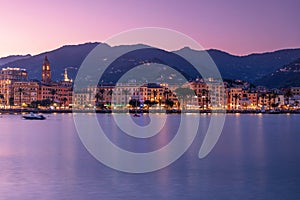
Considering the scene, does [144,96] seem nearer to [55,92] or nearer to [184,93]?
[184,93]

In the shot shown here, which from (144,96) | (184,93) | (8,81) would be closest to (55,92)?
(8,81)

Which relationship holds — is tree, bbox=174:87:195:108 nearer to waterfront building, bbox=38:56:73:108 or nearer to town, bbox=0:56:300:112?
town, bbox=0:56:300:112

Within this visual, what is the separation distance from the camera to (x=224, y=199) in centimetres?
1892

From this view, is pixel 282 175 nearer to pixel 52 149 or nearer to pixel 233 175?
pixel 233 175

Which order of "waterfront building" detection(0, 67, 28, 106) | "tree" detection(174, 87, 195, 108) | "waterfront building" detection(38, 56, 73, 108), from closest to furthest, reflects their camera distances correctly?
"tree" detection(174, 87, 195, 108) < "waterfront building" detection(38, 56, 73, 108) < "waterfront building" detection(0, 67, 28, 106)

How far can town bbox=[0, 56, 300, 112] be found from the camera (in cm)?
16288

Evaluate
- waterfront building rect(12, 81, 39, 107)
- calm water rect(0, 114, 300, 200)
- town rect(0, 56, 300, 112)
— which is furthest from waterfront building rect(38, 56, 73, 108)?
calm water rect(0, 114, 300, 200)

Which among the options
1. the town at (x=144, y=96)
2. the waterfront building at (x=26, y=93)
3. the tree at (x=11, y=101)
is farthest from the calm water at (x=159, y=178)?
the waterfront building at (x=26, y=93)

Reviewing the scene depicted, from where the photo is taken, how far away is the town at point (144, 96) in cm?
16288

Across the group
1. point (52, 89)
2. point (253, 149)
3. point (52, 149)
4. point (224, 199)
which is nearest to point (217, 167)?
point (224, 199)

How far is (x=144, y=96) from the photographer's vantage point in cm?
16912

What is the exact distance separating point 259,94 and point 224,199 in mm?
167094

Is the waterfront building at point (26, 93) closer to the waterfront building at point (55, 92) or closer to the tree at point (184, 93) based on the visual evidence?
the waterfront building at point (55, 92)

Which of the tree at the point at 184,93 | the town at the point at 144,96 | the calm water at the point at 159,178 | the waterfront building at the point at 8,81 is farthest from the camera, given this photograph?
the waterfront building at the point at 8,81
